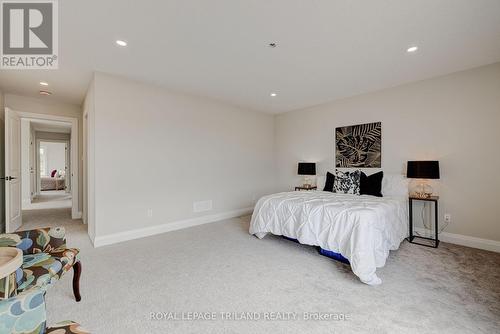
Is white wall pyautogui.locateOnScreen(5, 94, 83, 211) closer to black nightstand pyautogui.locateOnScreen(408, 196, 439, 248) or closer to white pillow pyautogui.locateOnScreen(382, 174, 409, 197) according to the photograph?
white pillow pyautogui.locateOnScreen(382, 174, 409, 197)

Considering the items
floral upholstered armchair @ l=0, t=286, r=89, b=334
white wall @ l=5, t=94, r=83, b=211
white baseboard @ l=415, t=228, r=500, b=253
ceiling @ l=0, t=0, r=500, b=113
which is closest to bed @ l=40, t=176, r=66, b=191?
white wall @ l=5, t=94, r=83, b=211

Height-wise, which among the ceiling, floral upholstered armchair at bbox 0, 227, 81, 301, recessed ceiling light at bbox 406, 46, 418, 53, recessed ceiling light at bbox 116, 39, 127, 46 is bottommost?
floral upholstered armchair at bbox 0, 227, 81, 301

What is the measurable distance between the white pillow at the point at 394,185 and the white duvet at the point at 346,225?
15 cm

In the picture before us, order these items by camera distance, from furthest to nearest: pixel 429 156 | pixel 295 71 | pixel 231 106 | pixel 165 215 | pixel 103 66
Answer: pixel 231 106 → pixel 165 215 → pixel 429 156 → pixel 295 71 → pixel 103 66

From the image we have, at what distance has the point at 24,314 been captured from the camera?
2.56 ft

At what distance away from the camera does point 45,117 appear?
4.36 meters

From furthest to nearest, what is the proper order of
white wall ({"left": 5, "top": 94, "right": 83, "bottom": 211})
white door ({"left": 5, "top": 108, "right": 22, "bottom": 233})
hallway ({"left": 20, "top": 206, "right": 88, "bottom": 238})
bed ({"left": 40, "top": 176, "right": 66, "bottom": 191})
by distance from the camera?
bed ({"left": 40, "top": 176, "right": 66, "bottom": 191}), white wall ({"left": 5, "top": 94, "right": 83, "bottom": 211}), hallway ({"left": 20, "top": 206, "right": 88, "bottom": 238}), white door ({"left": 5, "top": 108, "right": 22, "bottom": 233})

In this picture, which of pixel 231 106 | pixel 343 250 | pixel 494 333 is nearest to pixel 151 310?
pixel 343 250

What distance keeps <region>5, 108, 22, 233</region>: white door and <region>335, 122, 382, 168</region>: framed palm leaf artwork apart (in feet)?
18.6

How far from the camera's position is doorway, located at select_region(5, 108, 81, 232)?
363cm

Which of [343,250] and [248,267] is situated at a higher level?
[343,250]

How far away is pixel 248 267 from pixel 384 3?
2810 millimetres

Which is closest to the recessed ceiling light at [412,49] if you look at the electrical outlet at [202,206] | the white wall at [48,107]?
the electrical outlet at [202,206]

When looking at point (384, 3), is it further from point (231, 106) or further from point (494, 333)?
point (231, 106)
